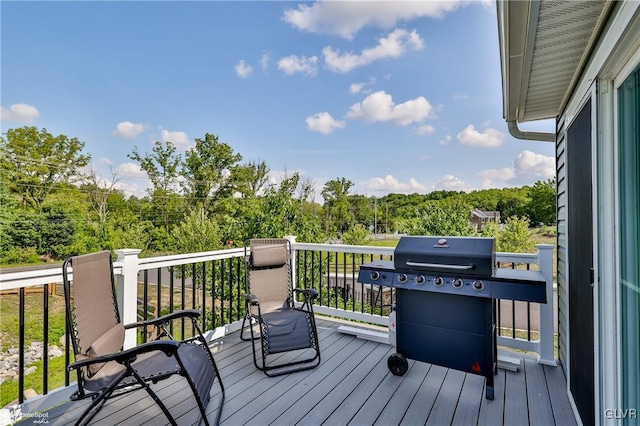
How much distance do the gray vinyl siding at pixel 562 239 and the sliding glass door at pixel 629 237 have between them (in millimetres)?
1418

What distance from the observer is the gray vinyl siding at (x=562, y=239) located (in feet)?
9.45

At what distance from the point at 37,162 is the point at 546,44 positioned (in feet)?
75.0

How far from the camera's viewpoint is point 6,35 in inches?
540

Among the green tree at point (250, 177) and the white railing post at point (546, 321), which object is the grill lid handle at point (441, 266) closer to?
the white railing post at point (546, 321)

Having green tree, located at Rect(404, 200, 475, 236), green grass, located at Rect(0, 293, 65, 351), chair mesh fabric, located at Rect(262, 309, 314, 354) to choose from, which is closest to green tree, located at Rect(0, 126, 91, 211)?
green grass, located at Rect(0, 293, 65, 351)

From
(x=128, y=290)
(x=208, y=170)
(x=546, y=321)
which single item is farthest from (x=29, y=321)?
(x=546, y=321)

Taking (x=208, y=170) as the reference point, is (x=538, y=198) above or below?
below

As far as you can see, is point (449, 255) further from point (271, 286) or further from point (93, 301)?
point (93, 301)

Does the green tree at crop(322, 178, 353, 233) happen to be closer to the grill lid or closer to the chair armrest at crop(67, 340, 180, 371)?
the grill lid

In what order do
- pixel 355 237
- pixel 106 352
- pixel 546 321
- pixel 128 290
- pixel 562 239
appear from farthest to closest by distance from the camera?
pixel 355 237 → pixel 546 321 → pixel 562 239 → pixel 128 290 → pixel 106 352

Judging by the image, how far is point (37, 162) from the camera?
1741 cm

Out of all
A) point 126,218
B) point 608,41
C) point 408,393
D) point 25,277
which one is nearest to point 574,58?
point 608,41

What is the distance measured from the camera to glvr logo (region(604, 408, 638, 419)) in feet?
4.72

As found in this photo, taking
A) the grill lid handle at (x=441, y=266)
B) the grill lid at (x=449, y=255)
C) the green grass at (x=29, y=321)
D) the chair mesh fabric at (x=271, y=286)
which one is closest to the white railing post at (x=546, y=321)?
the grill lid at (x=449, y=255)
